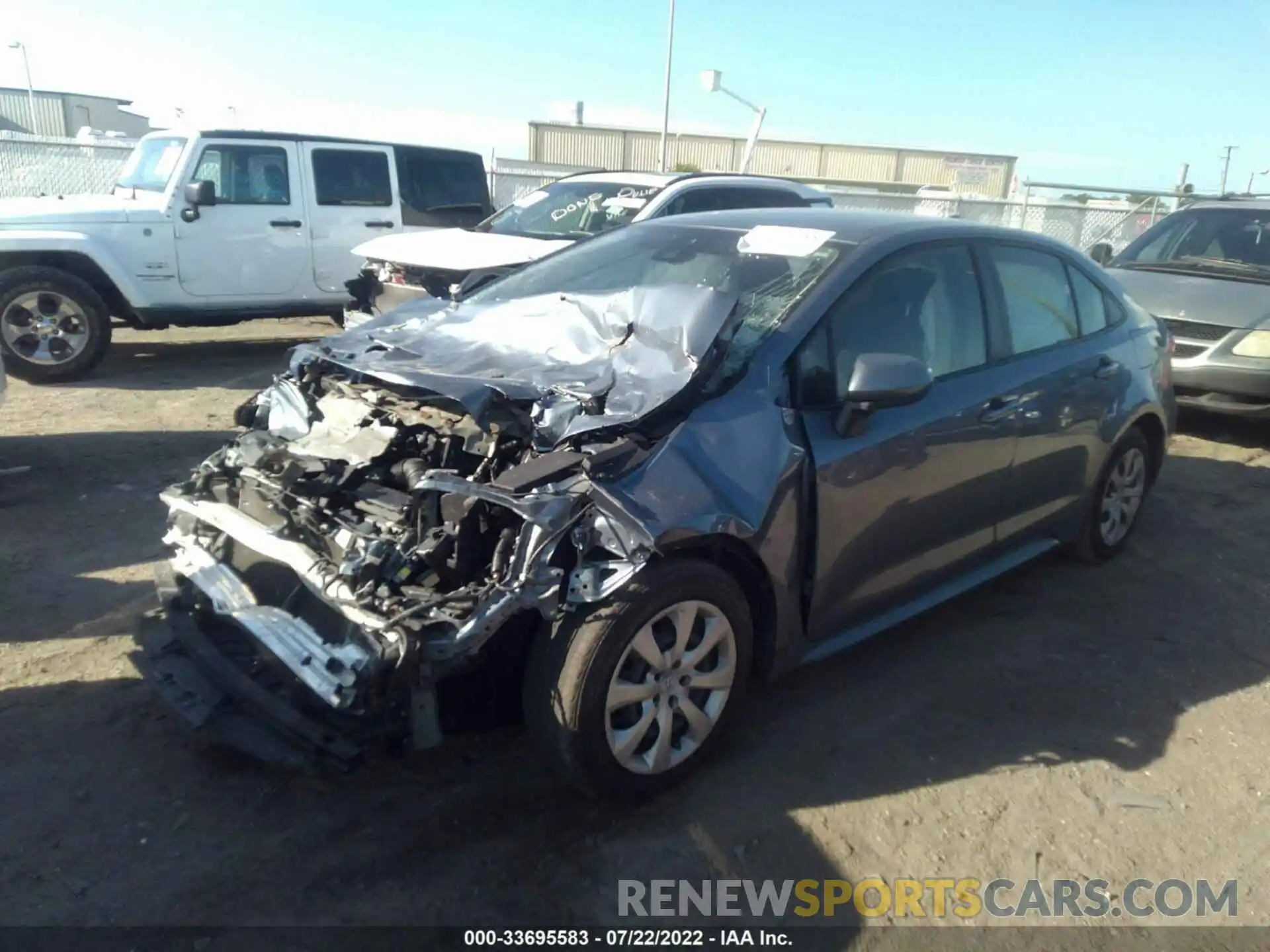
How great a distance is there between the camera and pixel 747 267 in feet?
12.2

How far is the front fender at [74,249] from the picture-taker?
8086 millimetres

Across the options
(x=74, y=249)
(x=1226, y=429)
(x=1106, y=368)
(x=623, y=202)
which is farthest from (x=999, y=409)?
(x=74, y=249)

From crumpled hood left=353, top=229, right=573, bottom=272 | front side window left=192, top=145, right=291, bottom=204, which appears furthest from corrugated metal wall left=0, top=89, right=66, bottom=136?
crumpled hood left=353, top=229, right=573, bottom=272

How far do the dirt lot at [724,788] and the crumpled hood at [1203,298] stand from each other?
354cm

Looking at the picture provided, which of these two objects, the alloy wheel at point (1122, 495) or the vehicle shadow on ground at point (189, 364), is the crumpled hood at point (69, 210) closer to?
the vehicle shadow on ground at point (189, 364)

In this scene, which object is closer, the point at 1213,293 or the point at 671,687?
the point at 671,687

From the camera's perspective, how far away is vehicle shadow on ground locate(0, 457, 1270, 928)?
2664mm

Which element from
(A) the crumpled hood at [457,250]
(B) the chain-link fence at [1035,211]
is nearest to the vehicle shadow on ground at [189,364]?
(A) the crumpled hood at [457,250]

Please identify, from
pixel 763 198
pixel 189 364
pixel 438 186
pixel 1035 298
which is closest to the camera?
pixel 1035 298

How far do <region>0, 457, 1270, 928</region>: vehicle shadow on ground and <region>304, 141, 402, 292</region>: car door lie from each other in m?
6.93

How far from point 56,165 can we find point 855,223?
1539 cm

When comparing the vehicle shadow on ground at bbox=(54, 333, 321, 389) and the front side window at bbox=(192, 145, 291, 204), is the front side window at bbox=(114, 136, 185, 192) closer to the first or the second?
the front side window at bbox=(192, 145, 291, 204)

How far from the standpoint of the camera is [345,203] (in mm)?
9875

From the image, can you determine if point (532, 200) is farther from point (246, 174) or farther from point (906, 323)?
point (906, 323)
